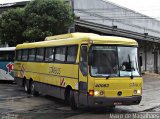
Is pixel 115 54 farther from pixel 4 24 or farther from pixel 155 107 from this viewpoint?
pixel 4 24

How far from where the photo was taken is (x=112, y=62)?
14.2 m

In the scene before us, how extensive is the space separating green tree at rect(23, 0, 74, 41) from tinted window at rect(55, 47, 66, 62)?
37.3 feet

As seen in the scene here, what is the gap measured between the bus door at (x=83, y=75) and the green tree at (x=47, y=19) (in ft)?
46.3

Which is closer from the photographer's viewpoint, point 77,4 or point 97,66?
point 97,66

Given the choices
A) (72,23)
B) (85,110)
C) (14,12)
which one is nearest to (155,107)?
(85,110)

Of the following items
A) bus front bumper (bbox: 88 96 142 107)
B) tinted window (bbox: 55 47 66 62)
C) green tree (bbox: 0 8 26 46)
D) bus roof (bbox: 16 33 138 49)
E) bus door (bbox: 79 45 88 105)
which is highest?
green tree (bbox: 0 8 26 46)

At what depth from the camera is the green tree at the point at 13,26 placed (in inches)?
1239

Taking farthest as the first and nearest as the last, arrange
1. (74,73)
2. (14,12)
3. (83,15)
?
(83,15), (14,12), (74,73)

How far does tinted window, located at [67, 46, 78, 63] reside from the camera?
1536cm

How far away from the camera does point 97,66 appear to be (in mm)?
14008

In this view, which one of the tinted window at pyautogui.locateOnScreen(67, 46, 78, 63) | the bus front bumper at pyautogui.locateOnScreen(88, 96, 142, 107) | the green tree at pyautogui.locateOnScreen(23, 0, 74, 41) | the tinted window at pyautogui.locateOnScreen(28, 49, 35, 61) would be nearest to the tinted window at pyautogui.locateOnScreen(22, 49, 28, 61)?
the tinted window at pyautogui.locateOnScreen(28, 49, 35, 61)

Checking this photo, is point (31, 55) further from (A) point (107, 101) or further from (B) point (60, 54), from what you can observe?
(A) point (107, 101)

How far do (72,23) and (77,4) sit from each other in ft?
14.5

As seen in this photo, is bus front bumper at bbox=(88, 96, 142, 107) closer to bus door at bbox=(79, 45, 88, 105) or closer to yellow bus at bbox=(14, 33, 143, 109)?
yellow bus at bbox=(14, 33, 143, 109)
